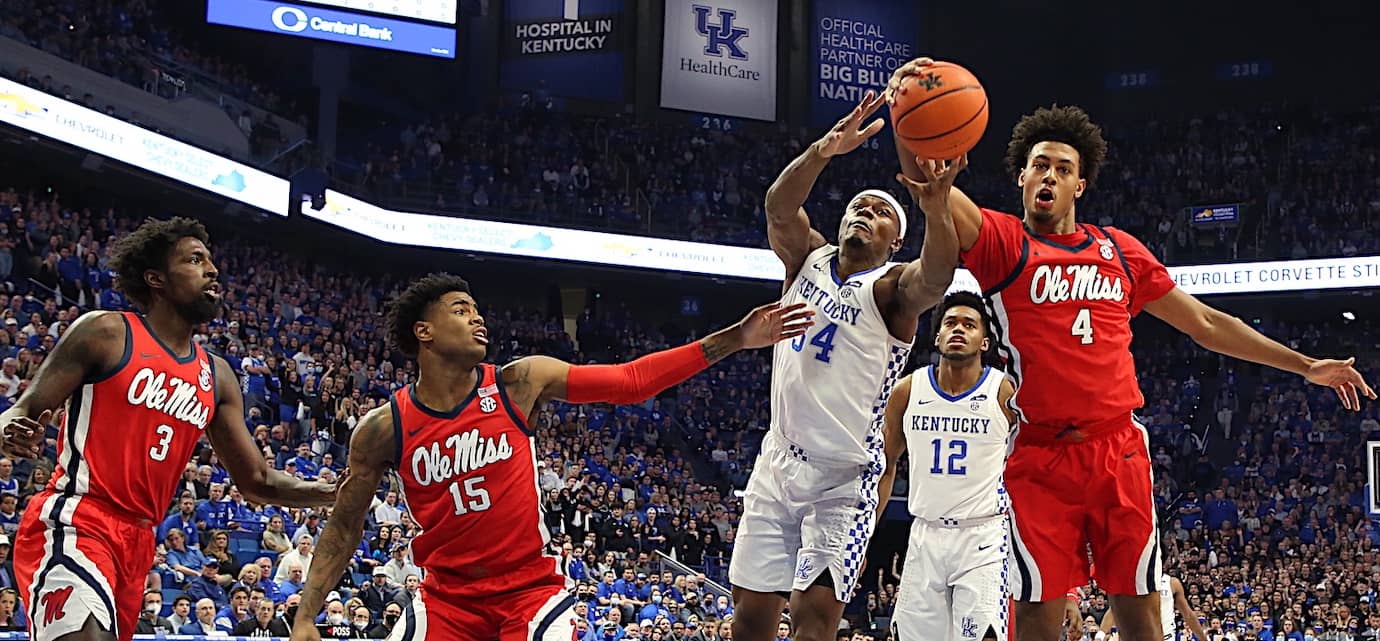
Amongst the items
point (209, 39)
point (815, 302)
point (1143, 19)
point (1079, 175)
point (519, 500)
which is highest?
point (1143, 19)

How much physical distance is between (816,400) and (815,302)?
480 mm

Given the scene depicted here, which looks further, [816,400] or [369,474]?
[816,400]

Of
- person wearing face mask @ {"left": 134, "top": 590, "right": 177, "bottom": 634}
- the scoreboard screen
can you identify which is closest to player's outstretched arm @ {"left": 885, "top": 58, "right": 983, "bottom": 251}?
person wearing face mask @ {"left": 134, "top": 590, "right": 177, "bottom": 634}

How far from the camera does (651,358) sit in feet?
18.8

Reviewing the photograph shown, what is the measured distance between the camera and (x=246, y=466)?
6.12m

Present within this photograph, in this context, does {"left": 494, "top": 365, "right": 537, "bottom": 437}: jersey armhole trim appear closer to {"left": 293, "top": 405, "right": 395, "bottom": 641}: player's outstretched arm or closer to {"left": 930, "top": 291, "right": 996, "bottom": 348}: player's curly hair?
{"left": 293, "top": 405, "right": 395, "bottom": 641}: player's outstretched arm

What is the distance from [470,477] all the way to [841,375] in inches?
78.3

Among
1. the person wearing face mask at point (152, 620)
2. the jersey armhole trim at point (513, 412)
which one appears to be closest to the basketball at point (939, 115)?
the jersey armhole trim at point (513, 412)

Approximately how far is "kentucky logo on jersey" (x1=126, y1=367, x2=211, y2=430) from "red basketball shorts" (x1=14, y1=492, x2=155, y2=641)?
A: 45 cm

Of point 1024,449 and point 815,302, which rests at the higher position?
point 815,302

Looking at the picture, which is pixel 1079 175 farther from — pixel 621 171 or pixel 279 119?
pixel 621 171

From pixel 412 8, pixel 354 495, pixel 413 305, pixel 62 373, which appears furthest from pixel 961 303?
pixel 412 8

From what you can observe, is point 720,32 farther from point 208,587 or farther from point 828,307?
point 828,307

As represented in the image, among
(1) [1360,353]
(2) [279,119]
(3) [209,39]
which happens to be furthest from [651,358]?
(1) [1360,353]
